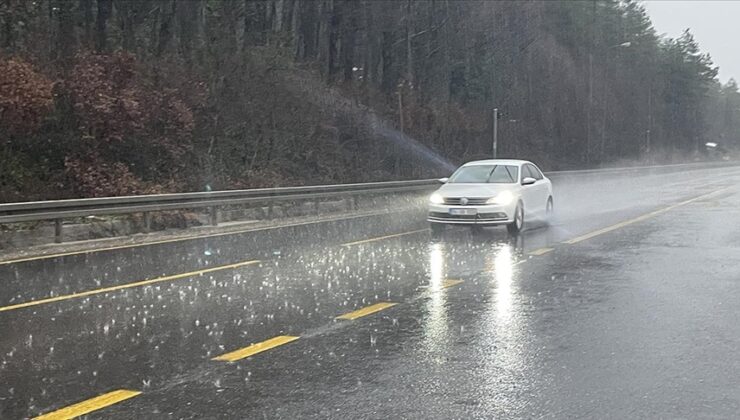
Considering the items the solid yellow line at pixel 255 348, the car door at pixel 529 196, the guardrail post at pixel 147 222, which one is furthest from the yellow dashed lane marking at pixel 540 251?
the guardrail post at pixel 147 222

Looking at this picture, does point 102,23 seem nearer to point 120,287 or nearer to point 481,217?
point 481,217

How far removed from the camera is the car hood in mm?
15203

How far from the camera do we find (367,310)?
770 centimetres

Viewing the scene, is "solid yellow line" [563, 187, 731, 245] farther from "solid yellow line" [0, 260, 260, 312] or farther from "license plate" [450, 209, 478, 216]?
"solid yellow line" [0, 260, 260, 312]

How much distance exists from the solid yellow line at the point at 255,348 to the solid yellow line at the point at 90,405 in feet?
3.22

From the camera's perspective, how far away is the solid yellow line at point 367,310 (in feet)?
24.2

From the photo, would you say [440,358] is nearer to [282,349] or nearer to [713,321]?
[282,349]

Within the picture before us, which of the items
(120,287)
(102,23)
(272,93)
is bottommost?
(120,287)

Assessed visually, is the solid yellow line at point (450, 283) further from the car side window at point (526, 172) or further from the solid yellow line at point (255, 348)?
the car side window at point (526, 172)

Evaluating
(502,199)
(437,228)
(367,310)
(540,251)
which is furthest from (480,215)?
(367,310)

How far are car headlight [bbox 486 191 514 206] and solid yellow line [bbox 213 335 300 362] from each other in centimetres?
929

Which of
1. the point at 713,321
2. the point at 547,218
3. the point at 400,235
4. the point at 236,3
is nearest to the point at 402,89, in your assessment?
the point at 236,3

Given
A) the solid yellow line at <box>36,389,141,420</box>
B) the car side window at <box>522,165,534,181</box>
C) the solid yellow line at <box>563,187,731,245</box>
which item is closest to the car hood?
the car side window at <box>522,165,534,181</box>

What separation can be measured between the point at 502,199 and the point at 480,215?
0.61 metres
